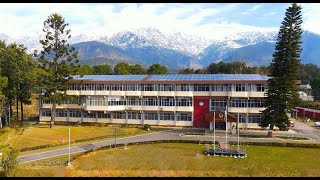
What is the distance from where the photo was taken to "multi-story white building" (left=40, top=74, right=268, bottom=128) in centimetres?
4606

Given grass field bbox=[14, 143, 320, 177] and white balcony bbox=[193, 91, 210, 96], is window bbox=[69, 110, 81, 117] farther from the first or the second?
grass field bbox=[14, 143, 320, 177]

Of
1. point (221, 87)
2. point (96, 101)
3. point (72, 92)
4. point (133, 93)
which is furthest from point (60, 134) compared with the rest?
point (221, 87)

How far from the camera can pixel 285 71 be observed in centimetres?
3997

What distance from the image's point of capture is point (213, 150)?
3131 cm

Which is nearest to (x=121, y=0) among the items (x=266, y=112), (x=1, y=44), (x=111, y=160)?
(x=111, y=160)

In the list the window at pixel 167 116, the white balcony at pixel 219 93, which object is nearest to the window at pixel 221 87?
the white balcony at pixel 219 93

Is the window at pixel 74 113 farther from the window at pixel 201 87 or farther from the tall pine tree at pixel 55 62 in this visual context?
the window at pixel 201 87

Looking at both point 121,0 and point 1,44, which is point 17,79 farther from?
point 121,0

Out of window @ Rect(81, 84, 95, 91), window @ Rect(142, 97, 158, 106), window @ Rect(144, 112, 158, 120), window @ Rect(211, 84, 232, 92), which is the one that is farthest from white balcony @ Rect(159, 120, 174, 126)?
window @ Rect(81, 84, 95, 91)

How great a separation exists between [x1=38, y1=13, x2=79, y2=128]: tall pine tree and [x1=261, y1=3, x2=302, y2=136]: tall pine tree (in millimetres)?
29569

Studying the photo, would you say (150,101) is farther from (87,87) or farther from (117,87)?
(87,87)

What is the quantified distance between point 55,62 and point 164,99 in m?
18.2

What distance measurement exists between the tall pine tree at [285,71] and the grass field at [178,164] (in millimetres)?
6963

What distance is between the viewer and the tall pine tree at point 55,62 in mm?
48656
